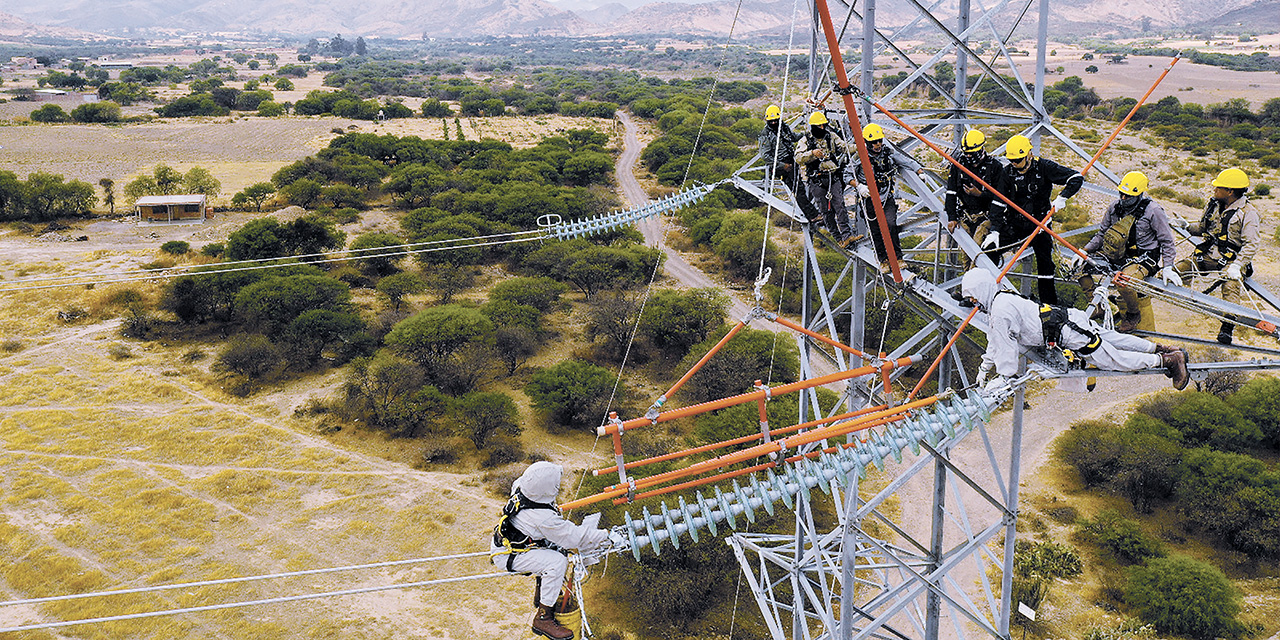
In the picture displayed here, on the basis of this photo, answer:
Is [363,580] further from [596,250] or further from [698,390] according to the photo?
[596,250]

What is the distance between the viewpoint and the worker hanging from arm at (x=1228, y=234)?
8375mm

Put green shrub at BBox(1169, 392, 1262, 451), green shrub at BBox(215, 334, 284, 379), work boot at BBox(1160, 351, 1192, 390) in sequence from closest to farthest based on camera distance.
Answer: work boot at BBox(1160, 351, 1192, 390), green shrub at BBox(1169, 392, 1262, 451), green shrub at BBox(215, 334, 284, 379)

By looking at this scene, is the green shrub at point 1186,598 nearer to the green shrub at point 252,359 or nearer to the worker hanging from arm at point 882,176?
the worker hanging from arm at point 882,176

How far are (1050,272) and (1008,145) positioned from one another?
62.5 inches

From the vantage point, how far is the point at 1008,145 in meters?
9.32

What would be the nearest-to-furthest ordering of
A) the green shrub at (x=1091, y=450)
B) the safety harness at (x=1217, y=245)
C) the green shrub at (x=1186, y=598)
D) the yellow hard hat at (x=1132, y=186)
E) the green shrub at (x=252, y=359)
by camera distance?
1. the safety harness at (x=1217, y=245)
2. the yellow hard hat at (x=1132, y=186)
3. the green shrub at (x=1186, y=598)
4. the green shrub at (x=1091, y=450)
5. the green shrub at (x=252, y=359)

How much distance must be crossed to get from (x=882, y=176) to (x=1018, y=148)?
1.54 metres

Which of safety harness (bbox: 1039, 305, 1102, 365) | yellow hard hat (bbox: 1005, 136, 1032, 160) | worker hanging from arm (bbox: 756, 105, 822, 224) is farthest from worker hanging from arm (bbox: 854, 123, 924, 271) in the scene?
safety harness (bbox: 1039, 305, 1102, 365)

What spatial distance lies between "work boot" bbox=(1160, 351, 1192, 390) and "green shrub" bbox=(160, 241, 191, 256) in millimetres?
43535

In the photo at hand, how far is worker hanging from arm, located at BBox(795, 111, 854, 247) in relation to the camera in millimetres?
9883

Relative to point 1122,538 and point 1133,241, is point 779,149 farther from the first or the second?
point 1122,538

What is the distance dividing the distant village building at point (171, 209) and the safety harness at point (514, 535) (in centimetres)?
4828

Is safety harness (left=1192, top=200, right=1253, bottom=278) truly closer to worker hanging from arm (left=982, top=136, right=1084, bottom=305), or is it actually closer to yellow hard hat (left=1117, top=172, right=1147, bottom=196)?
yellow hard hat (left=1117, top=172, right=1147, bottom=196)

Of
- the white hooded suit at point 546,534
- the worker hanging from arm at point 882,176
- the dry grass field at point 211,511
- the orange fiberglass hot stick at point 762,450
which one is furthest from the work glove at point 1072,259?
the dry grass field at point 211,511
